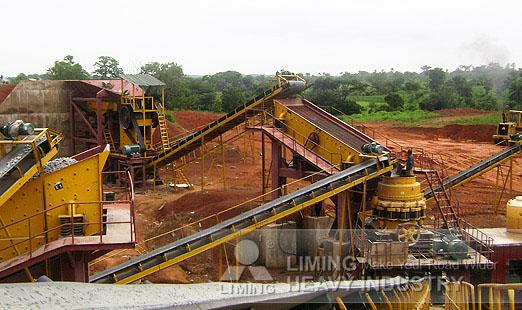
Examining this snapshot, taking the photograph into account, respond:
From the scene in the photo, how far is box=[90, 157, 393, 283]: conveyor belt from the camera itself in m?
13.4

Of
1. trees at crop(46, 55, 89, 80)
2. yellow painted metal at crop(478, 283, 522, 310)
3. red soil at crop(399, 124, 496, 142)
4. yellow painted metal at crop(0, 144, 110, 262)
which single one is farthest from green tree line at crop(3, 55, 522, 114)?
yellow painted metal at crop(478, 283, 522, 310)

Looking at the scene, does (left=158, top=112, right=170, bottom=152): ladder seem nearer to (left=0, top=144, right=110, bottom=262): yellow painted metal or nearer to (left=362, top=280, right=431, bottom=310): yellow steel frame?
(left=0, top=144, right=110, bottom=262): yellow painted metal

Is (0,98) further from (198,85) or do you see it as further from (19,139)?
(198,85)

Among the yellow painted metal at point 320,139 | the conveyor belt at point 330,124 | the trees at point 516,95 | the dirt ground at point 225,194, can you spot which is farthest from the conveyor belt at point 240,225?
the trees at point 516,95

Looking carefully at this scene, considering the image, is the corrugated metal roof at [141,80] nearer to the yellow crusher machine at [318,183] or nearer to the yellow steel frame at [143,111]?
the yellow steel frame at [143,111]

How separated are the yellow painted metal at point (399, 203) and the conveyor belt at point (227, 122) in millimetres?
8351

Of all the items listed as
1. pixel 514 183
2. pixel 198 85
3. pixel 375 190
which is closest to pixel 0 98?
pixel 375 190

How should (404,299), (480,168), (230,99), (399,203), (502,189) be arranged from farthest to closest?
(230,99) → (502,189) → (480,168) → (399,203) → (404,299)

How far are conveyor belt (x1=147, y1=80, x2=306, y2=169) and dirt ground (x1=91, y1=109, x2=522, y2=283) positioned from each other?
2.16 metres

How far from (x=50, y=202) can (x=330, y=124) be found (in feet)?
42.6

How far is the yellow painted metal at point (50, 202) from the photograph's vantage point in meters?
10.1

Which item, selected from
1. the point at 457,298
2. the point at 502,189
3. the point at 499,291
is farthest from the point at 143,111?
the point at 499,291

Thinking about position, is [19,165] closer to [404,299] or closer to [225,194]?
[404,299]

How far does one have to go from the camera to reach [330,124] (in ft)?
69.4
